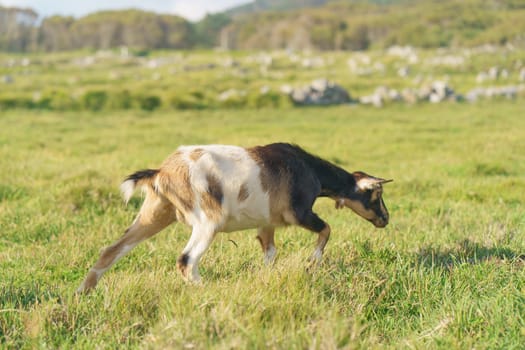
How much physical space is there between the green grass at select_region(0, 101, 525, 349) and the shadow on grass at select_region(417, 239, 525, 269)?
21mm

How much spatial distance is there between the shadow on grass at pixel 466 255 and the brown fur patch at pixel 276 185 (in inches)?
50.4

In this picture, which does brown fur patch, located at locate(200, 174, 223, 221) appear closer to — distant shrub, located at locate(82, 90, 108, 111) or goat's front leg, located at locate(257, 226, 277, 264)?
goat's front leg, located at locate(257, 226, 277, 264)

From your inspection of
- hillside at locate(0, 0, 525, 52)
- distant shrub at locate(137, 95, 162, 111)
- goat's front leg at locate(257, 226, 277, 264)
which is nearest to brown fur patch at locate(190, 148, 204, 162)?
goat's front leg at locate(257, 226, 277, 264)

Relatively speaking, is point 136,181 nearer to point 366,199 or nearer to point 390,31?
point 366,199

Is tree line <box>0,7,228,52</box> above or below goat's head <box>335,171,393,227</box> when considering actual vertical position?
above

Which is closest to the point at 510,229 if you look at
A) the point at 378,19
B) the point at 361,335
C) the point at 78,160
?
the point at 361,335

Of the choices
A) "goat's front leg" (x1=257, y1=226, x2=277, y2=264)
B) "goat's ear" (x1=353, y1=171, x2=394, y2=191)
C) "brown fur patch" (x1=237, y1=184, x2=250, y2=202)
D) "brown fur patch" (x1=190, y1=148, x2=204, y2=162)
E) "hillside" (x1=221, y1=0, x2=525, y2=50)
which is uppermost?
"hillside" (x1=221, y1=0, x2=525, y2=50)

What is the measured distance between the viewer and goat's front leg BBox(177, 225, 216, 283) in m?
4.75

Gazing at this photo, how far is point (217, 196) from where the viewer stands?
4.89 metres

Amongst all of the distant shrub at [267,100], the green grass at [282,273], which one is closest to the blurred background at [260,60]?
the distant shrub at [267,100]

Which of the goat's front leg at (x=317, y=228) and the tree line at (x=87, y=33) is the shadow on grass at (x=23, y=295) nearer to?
the goat's front leg at (x=317, y=228)

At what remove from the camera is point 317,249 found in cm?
530

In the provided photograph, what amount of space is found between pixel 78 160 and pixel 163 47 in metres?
109

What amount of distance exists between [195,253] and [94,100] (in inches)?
875
